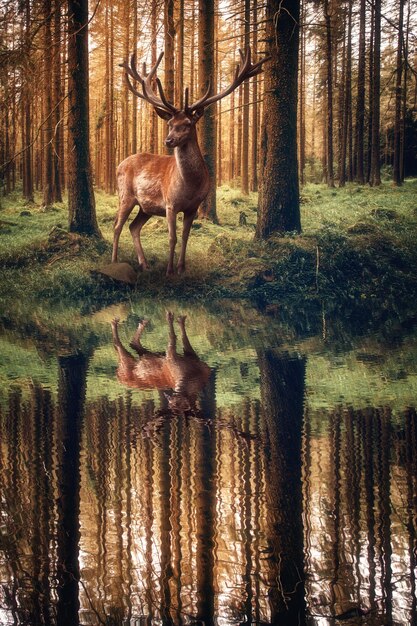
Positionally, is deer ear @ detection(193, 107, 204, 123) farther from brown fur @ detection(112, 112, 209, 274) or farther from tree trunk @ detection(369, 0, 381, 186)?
tree trunk @ detection(369, 0, 381, 186)

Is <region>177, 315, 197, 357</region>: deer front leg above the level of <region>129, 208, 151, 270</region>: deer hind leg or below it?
below

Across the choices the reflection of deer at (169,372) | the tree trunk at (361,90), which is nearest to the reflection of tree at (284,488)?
the reflection of deer at (169,372)

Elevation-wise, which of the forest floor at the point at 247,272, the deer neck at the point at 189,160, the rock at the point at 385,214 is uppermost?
the deer neck at the point at 189,160

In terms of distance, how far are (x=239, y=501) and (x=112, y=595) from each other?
794mm

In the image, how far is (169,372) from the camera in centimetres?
550

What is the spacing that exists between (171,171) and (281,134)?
2.17 m

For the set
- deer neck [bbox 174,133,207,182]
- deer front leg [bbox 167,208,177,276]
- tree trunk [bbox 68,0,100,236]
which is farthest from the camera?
tree trunk [bbox 68,0,100,236]

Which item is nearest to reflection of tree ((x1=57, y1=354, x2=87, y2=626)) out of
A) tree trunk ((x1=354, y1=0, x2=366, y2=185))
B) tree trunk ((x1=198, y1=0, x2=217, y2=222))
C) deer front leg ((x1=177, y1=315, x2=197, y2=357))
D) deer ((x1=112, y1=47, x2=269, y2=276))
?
deer front leg ((x1=177, y1=315, x2=197, y2=357))

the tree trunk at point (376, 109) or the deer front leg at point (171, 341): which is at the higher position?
the tree trunk at point (376, 109)

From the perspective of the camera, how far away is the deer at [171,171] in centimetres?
1081

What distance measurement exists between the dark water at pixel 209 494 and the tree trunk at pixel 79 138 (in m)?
8.90

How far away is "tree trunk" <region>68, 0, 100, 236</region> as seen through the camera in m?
14.0

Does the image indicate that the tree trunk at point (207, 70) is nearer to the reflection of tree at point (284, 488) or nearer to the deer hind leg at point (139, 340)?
the deer hind leg at point (139, 340)

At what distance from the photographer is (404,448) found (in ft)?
11.5
